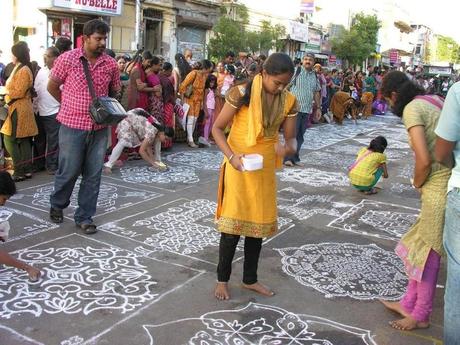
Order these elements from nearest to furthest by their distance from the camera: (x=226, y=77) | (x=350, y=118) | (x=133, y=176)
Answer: (x=133, y=176) → (x=226, y=77) → (x=350, y=118)

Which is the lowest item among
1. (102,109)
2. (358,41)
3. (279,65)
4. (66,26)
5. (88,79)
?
(102,109)

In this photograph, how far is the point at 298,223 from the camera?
217 inches

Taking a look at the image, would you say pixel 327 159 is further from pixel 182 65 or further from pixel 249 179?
pixel 249 179

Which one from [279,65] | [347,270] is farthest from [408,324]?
[279,65]

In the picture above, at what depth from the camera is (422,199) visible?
3.30 m

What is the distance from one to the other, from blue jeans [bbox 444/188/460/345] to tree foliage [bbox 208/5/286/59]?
22571 millimetres

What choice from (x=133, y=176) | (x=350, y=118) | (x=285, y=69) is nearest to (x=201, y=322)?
(x=285, y=69)

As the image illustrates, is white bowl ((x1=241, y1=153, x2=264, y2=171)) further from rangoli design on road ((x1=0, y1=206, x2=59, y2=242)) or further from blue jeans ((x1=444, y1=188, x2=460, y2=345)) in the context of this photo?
rangoli design on road ((x1=0, y1=206, x2=59, y2=242))

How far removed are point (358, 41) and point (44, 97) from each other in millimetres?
34014

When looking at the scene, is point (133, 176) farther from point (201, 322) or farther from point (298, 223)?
point (201, 322)

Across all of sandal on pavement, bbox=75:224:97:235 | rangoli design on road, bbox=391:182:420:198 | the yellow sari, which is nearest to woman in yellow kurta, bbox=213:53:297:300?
the yellow sari

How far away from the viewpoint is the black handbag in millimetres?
4453

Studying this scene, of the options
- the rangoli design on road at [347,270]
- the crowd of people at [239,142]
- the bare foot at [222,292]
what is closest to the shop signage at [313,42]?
the crowd of people at [239,142]

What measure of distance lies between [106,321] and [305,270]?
1731mm
